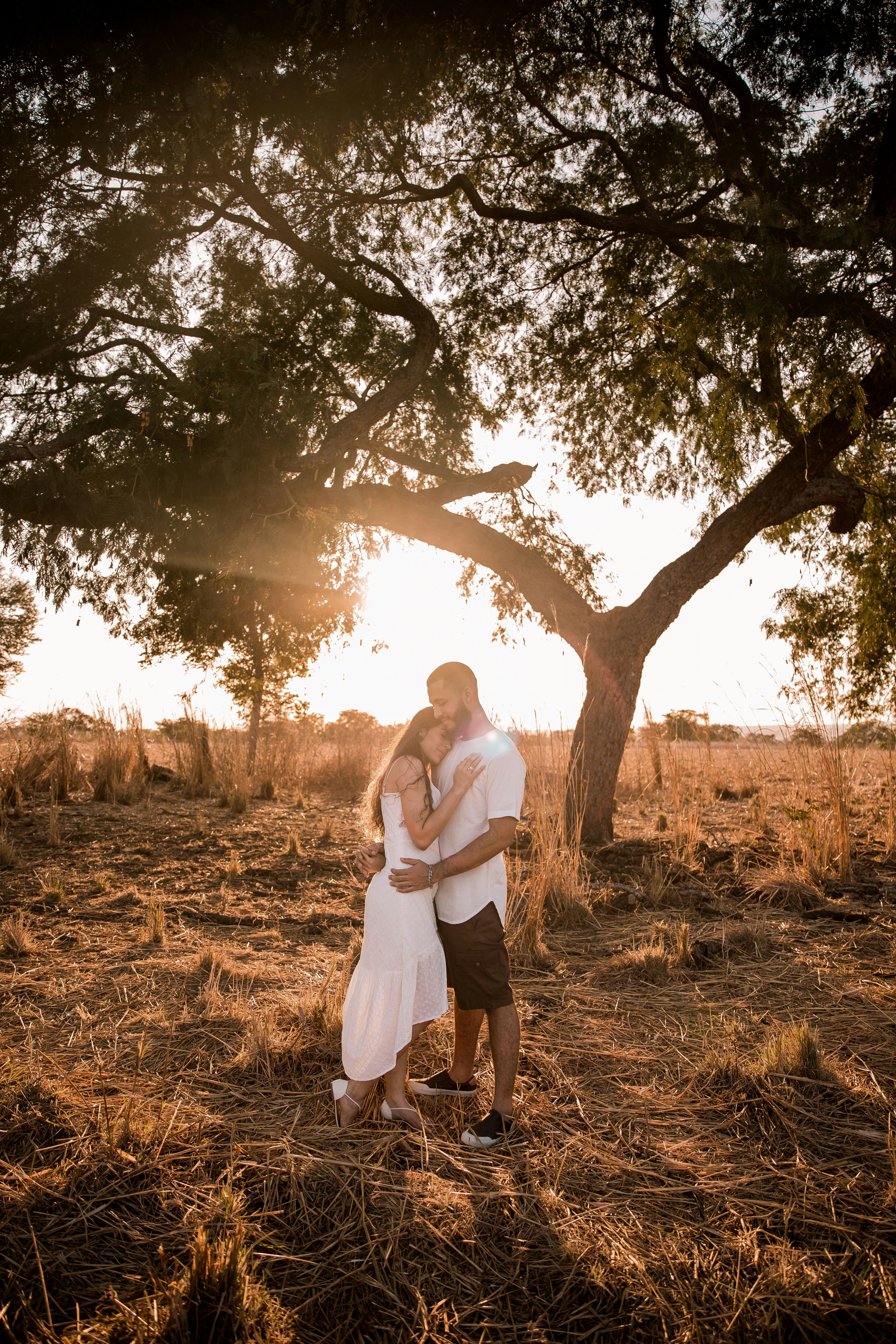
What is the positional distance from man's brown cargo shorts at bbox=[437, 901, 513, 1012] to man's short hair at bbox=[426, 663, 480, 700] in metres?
0.76

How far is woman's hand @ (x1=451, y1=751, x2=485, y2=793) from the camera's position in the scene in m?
2.67

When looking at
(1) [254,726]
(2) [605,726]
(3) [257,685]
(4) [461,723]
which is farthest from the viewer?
(3) [257,685]

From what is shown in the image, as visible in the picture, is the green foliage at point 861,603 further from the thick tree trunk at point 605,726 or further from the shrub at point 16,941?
the shrub at point 16,941

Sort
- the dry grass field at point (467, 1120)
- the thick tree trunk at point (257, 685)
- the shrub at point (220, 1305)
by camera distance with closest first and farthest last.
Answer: the shrub at point (220, 1305)
the dry grass field at point (467, 1120)
the thick tree trunk at point (257, 685)

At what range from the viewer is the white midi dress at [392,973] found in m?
2.65

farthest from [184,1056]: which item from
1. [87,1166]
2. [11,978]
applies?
[11,978]

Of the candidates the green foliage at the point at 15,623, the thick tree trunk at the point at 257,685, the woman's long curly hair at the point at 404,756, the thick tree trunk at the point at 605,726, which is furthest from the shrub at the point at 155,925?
the green foliage at the point at 15,623

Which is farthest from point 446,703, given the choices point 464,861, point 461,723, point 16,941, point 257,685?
point 257,685

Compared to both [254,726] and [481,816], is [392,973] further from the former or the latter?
[254,726]

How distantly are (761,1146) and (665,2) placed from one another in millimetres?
8379

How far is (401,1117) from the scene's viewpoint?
8.71ft

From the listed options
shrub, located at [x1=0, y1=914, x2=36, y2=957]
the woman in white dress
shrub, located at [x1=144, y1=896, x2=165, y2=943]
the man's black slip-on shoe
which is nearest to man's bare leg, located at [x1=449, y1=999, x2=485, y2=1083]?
the woman in white dress

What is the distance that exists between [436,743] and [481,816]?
0.31 meters

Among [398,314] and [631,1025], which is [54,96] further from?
[631,1025]
